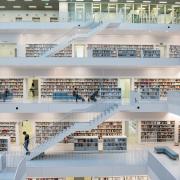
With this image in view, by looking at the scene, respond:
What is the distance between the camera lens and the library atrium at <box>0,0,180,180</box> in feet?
44.7

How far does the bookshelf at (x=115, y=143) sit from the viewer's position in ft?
48.2

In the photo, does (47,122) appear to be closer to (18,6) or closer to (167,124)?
(167,124)

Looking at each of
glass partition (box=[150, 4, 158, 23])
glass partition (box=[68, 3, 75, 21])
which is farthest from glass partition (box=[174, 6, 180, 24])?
glass partition (box=[68, 3, 75, 21])

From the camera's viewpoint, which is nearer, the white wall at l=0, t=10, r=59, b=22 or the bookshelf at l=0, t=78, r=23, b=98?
Result: the bookshelf at l=0, t=78, r=23, b=98

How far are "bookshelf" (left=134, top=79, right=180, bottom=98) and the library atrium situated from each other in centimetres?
4

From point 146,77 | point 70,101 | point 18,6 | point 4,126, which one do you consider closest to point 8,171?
point 70,101

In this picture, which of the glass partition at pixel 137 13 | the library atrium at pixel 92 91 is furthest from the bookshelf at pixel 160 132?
the glass partition at pixel 137 13

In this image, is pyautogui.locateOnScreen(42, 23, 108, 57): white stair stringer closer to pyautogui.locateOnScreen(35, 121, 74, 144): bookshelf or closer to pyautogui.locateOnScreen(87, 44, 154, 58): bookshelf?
pyautogui.locateOnScreen(87, 44, 154, 58): bookshelf

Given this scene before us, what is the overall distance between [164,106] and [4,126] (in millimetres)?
6623

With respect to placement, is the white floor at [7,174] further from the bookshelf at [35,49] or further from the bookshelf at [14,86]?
the bookshelf at [35,49]

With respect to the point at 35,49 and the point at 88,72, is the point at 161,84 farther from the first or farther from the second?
the point at 35,49

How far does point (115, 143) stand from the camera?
14750mm

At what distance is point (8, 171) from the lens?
1037 centimetres

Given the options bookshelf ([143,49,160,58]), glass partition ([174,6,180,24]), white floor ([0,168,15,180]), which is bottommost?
white floor ([0,168,15,180])
